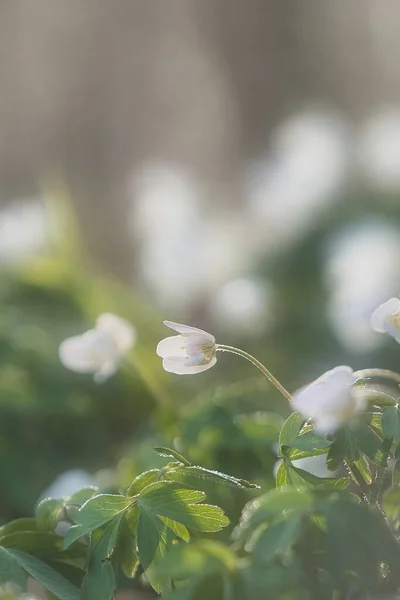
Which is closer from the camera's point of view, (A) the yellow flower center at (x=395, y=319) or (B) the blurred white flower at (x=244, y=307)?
(A) the yellow flower center at (x=395, y=319)

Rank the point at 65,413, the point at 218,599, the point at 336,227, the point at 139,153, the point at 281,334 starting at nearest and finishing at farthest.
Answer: the point at 218,599 < the point at 65,413 < the point at 281,334 < the point at 336,227 < the point at 139,153

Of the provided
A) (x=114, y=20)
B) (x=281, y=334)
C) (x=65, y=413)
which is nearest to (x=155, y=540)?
(x=65, y=413)

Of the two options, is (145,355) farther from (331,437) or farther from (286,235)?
(331,437)

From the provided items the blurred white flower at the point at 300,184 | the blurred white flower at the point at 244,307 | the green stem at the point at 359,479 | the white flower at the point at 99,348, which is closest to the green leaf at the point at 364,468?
the green stem at the point at 359,479

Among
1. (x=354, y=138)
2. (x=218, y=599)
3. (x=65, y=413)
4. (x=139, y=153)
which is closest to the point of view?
(x=218, y=599)

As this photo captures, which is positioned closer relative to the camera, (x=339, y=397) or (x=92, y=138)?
(x=339, y=397)

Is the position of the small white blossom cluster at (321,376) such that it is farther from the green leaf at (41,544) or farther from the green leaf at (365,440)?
the green leaf at (41,544)

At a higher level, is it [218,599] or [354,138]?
[354,138]
